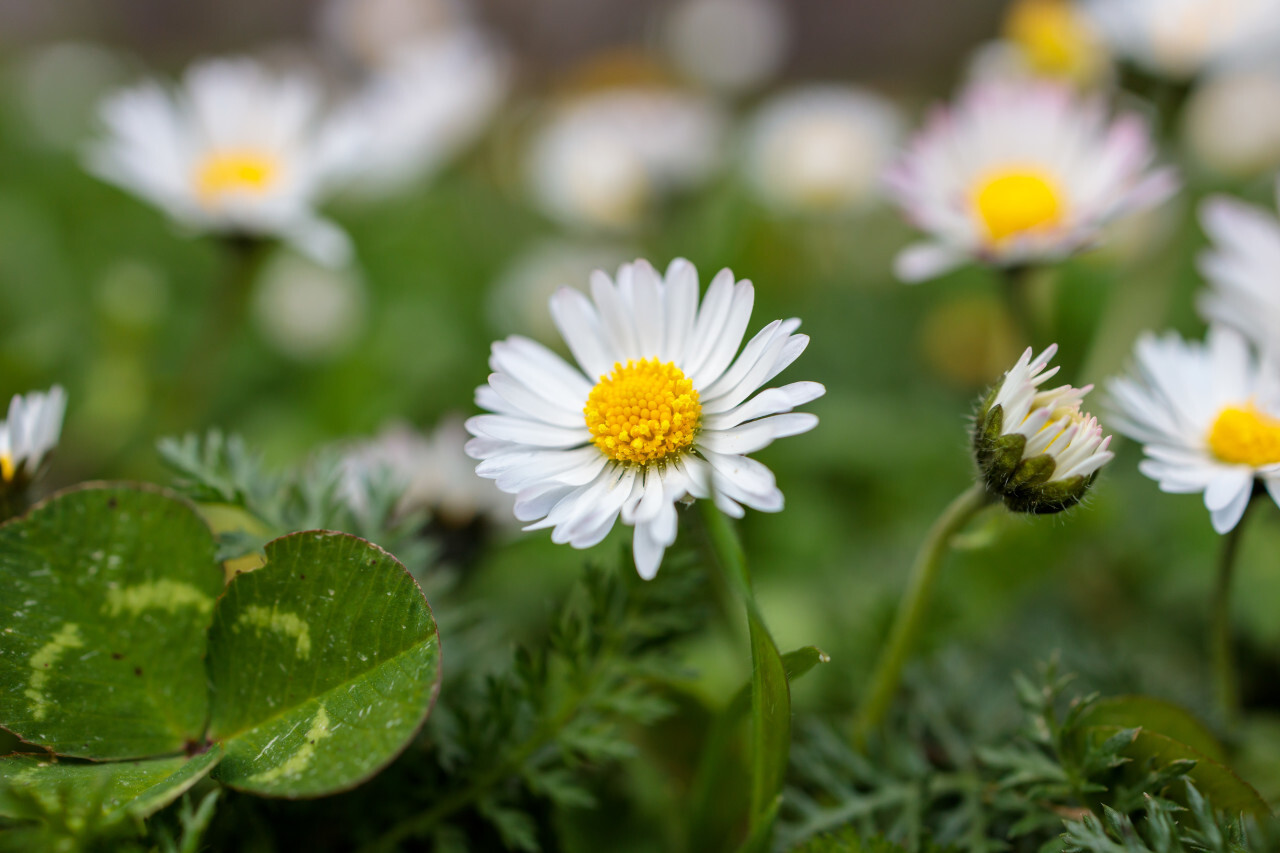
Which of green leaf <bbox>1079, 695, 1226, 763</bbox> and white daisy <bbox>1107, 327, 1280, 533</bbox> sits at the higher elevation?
white daisy <bbox>1107, 327, 1280, 533</bbox>

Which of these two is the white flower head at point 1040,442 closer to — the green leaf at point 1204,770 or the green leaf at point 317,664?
the green leaf at point 1204,770

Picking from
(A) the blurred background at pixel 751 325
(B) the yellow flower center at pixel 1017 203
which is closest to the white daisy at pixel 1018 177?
(B) the yellow flower center at pixel 1017 203

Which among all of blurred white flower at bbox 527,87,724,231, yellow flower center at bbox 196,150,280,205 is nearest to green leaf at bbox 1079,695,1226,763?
yellow flower center at bbox 196,150,280,205

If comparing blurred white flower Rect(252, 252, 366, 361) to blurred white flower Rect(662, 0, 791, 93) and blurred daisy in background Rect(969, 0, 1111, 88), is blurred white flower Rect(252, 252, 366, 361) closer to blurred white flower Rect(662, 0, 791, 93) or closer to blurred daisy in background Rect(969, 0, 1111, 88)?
blurred daisy in background Rect(969, 0, 1111, 88)

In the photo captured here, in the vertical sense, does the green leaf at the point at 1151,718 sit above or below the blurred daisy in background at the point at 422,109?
below

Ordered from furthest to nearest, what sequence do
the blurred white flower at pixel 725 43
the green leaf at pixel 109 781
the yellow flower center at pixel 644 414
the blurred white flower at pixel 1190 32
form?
the blurred white flower at pixel 725 43 < the blurred white flower at pixel 1190 32 < the yellow flower center at pixel 644 414 < the green leaf at pixel 109 781
